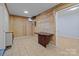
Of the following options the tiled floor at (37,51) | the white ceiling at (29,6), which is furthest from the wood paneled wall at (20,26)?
the tiled floor at (37,51)

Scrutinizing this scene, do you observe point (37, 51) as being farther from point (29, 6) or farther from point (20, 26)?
point (20, 26)

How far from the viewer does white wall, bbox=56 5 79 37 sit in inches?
135

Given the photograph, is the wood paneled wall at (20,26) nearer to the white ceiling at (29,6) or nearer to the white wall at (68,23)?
the white ceiling at (29,6)

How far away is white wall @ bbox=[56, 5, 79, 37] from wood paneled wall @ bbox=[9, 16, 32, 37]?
4974 mm

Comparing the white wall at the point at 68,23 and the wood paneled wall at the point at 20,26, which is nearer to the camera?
the white wall at the point at 68,23

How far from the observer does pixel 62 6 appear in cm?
409

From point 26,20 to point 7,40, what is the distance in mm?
5487

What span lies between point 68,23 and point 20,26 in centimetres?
602

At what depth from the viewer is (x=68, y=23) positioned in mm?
3826

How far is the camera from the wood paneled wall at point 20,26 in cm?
850

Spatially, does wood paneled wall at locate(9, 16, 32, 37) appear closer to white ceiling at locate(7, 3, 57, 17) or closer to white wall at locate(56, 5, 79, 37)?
white ceiling at locate(7, 3, 57, 17)

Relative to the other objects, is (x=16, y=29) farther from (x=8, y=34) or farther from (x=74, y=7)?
(x=74, y=7)

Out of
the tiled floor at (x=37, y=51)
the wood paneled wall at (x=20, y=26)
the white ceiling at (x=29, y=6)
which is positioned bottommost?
the tiled floor at (x=37, y=51)

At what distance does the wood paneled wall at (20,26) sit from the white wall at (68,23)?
4.97 meters
